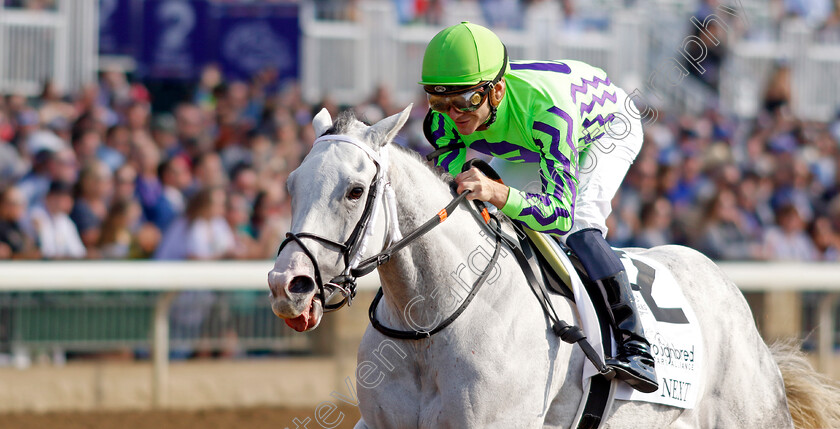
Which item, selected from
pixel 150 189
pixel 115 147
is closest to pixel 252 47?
pixel 115 147

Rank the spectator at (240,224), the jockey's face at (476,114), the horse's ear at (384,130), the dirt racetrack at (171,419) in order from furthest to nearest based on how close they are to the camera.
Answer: the spectator at (240,224)
the dirt racetrack at (171,419)
the jockey's face at (476,114)
the horse's ear at (384,130)

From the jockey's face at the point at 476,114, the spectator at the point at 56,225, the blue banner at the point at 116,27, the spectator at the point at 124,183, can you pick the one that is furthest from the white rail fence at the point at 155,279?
the blue banner at the point at 116,27

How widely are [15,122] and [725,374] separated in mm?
6367

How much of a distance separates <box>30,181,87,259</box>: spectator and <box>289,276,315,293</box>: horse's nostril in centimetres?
422

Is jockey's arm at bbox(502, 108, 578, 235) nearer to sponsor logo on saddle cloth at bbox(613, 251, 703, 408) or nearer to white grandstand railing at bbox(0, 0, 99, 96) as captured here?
sponsor logo on saddle cloth at bbox(613, 251, 703, 408)

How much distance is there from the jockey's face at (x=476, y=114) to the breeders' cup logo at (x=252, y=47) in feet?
24.8

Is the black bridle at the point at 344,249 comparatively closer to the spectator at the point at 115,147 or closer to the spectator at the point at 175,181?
the spectator at the point at 175,181

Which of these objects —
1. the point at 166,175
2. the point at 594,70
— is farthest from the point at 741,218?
the point at 594,70

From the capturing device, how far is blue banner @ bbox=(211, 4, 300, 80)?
34.9 feet

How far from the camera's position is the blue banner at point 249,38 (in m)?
10.6

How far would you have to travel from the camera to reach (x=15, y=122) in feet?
27.2

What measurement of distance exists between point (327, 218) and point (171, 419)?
3.97 metres

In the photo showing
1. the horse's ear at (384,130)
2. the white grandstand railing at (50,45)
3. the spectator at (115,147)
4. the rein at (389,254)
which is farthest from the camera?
the white grandstand railing at (50,45)

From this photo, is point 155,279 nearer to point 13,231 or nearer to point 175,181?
point 13,231
